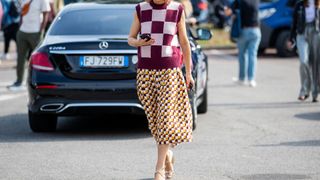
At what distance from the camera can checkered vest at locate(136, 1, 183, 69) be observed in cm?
811

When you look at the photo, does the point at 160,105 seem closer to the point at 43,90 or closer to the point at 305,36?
the point at 43,90

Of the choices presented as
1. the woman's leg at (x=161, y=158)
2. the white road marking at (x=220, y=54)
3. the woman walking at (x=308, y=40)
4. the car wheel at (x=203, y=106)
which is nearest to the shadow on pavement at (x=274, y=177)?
the woman's leg at (x=161, y=158)

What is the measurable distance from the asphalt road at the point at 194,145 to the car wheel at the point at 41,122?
12 cm

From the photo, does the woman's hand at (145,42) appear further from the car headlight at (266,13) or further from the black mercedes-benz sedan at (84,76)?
the car headlight at (266,13)

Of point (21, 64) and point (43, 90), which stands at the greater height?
point (43, 90)

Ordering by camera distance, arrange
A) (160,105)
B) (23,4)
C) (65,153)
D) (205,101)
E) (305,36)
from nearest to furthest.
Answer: (160,105), (65,153), (205,101), (305,36), (23,4)

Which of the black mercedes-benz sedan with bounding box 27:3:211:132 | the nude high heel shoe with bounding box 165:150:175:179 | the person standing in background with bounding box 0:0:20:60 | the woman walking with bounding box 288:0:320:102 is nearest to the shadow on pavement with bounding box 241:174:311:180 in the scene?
the nude high heel shoe with bounding box 165:150:175:179

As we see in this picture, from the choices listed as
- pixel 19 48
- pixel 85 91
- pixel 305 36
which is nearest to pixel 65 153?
pixel 85 91

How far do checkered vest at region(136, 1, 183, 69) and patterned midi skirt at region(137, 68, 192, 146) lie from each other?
0.23ft

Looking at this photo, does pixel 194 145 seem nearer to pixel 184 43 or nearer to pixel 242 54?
pixel 184 43

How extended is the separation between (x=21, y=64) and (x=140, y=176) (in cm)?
873

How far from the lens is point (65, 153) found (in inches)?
386

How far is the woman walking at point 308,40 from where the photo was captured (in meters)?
14.6

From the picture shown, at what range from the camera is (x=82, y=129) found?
38.8 ft
